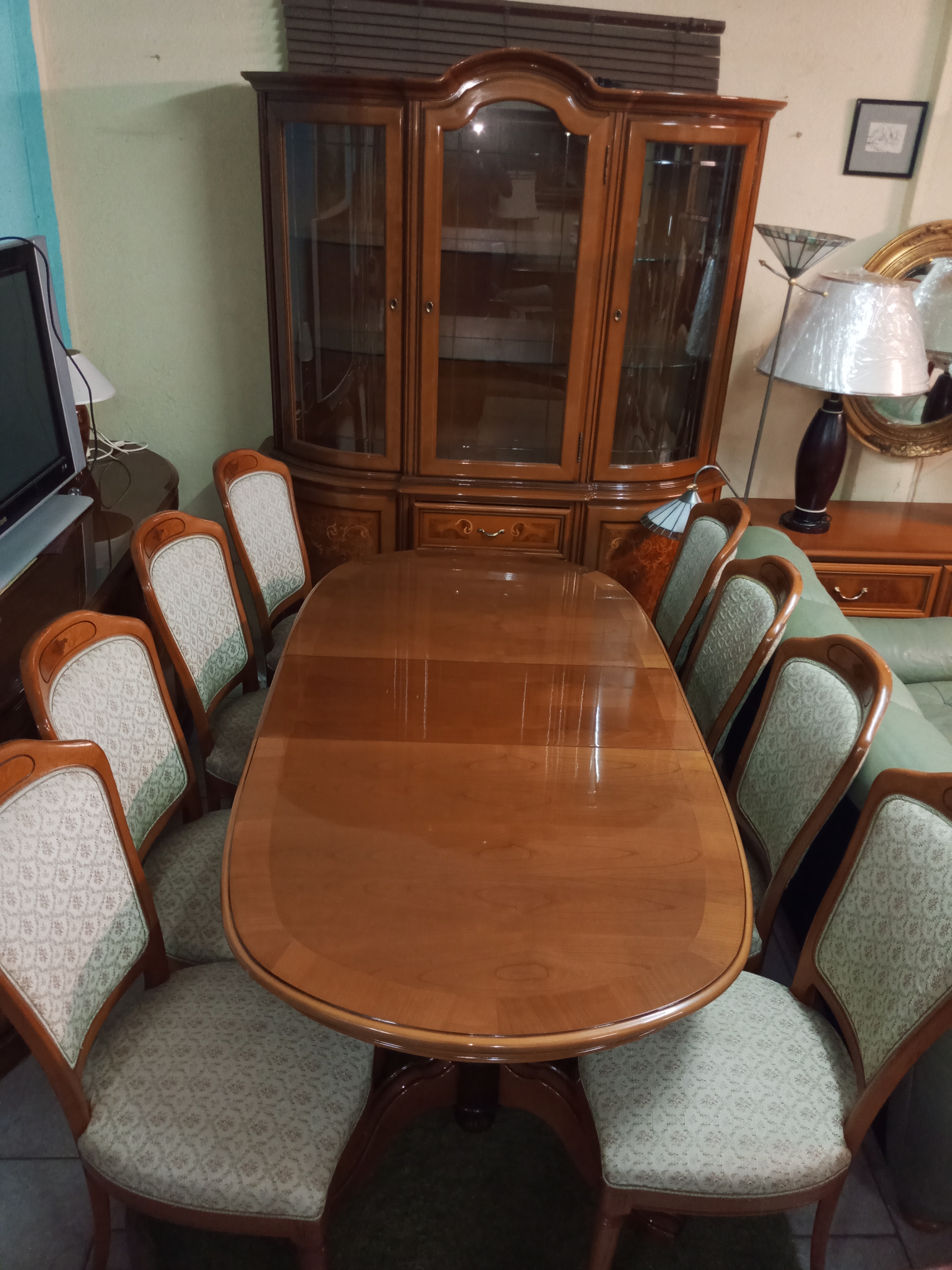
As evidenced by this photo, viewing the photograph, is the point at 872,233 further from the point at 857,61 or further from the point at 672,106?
the point at 672,106

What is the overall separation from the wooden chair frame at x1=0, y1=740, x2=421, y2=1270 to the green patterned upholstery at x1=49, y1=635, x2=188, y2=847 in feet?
0.42

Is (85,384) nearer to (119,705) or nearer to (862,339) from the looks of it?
(119,705)

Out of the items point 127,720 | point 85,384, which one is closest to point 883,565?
point 127,720

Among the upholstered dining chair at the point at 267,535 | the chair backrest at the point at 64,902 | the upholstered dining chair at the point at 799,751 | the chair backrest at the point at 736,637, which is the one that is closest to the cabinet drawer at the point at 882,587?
the chair backrest at the point at 736,637

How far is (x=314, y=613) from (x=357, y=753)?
522mm

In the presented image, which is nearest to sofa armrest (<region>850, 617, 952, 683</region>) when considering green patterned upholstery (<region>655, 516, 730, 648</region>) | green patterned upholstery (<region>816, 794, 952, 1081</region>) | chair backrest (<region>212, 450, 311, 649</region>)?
green patterned upholstery (<region>655, 516, 730, 648</region>)

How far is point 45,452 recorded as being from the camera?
2.09m

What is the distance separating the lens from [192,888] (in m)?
1.52

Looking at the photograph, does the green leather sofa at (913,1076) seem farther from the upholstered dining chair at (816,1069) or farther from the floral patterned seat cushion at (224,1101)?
the floral patterned seat cushion at (224,1101)

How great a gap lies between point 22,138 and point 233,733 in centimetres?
170

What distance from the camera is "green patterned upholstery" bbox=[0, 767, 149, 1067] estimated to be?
1.03 metres

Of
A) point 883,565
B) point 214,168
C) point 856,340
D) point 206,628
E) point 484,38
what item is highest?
point 484,38

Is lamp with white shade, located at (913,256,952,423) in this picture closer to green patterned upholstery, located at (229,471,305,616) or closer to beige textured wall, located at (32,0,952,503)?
beige textured wall, located at (32,0,952,503)

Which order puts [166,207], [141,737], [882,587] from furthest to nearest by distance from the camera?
1. [882,587]
2. [166,207]
3. [141,737]
